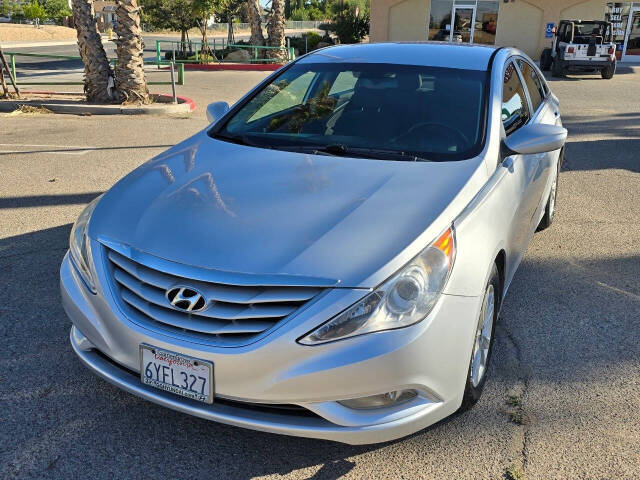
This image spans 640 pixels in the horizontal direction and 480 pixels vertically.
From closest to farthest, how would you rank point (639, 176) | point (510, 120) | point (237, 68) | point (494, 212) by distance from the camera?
point (494, 212), point (510, 120), point (639, 176), point (237, 68)

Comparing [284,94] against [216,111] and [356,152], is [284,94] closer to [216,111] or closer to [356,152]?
[216,111]

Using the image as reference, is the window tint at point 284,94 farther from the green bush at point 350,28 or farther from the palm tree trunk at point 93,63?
the green bush at point 350,28

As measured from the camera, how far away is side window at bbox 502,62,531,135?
143 inches

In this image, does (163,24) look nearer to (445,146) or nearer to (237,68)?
(237,68)

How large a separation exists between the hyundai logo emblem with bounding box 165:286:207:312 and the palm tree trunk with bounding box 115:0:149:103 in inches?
412

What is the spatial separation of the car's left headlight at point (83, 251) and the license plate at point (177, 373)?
0.42m

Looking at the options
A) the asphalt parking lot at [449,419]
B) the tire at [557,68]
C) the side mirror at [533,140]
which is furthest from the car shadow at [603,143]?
the tire at [557,68]

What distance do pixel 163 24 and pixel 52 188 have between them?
27028 mm

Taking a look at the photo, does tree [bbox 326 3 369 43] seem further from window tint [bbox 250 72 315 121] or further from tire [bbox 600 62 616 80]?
window tint [bbox 250 72 315 121]

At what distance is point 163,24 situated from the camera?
3072 centimetres

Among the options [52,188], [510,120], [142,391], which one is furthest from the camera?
[52,188]

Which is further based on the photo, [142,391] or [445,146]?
[445,146]

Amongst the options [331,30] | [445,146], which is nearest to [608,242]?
[445,146]

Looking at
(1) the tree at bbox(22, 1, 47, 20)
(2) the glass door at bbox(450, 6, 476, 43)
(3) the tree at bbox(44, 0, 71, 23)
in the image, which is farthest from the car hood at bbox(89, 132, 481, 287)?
(3) the tree at bbox(44, 0, 71, 23)
